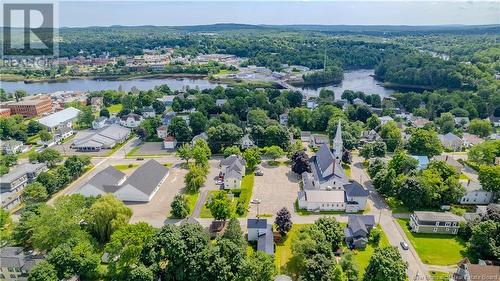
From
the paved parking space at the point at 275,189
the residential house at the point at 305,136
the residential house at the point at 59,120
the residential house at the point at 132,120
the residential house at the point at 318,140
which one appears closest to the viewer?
the paved parking space at the point at 275,189

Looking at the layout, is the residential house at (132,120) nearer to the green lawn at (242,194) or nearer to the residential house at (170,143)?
the residential house at (170,143)

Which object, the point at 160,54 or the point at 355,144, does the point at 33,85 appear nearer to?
the point at 160,54

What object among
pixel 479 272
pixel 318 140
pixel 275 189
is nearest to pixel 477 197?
pixel 479 272

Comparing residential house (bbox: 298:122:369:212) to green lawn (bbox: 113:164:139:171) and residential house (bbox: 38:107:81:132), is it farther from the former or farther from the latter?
residential house (bbox: 38:107:81:132)

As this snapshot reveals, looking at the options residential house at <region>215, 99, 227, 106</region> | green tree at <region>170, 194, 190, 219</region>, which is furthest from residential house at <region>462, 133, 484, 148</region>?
residential house at <region>215, 99, 227, 106</region>

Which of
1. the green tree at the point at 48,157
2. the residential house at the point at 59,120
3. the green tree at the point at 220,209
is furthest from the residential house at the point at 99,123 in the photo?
the green tree at the point at 220,209

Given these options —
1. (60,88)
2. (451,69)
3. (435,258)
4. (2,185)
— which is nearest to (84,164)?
(2,185)

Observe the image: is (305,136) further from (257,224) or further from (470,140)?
(257,224)
